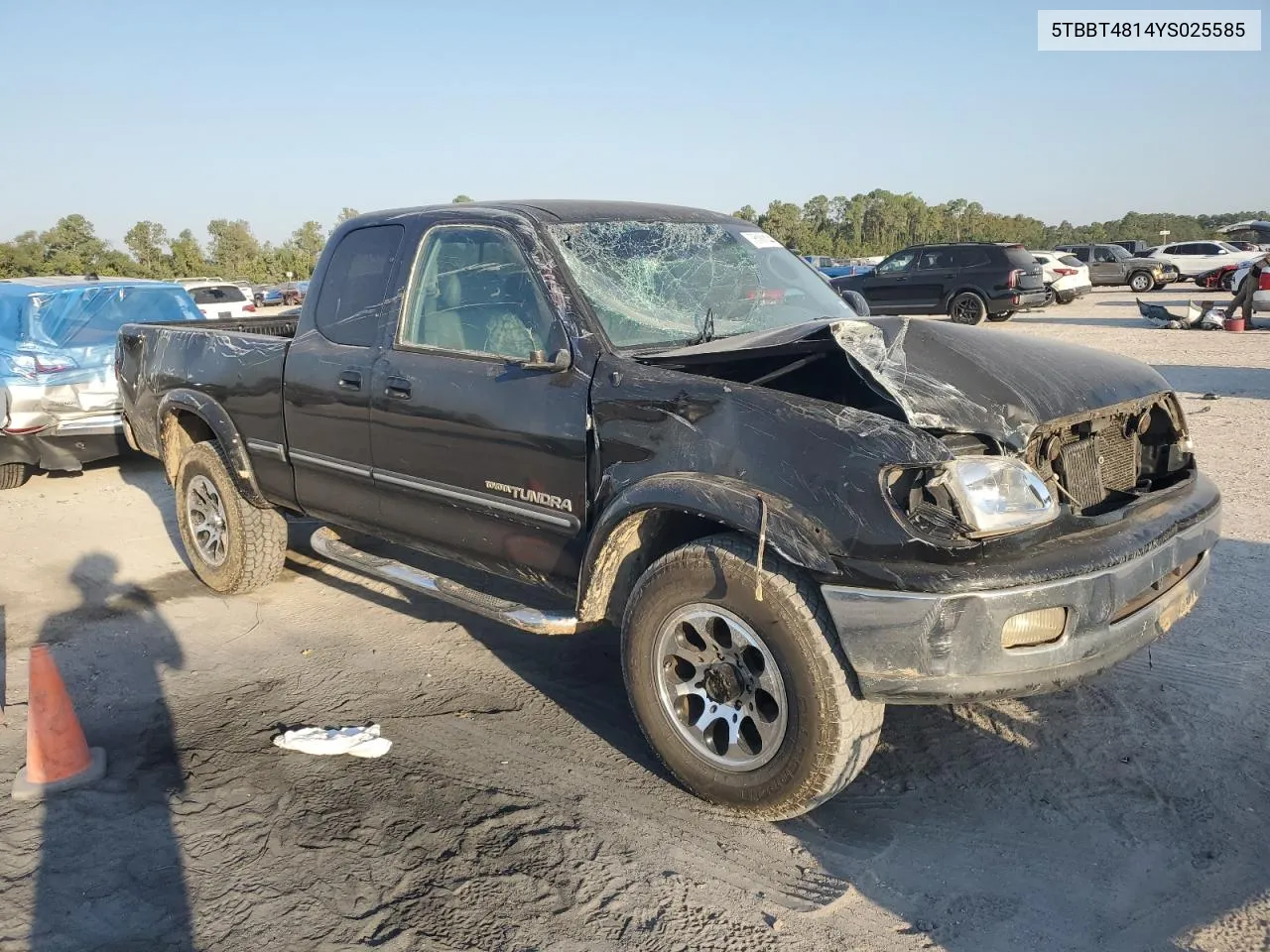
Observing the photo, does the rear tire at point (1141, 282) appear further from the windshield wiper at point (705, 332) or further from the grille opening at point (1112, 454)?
the windshield wiper at point (705, 332)

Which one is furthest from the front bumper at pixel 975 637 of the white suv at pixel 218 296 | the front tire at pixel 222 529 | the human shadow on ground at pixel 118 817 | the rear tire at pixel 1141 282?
the rear tire at pixel 1141 282

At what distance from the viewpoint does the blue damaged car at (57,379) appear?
25.1ft

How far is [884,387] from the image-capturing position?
305 centimetres

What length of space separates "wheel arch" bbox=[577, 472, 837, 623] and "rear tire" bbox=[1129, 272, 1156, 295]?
32292mm

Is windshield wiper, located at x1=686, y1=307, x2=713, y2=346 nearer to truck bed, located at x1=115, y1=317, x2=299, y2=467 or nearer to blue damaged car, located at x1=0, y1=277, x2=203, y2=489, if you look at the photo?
truck bed, located at x1=115, y1=317, x2=299, y2=467

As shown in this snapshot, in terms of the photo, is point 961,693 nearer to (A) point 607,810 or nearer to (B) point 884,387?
(B) point 884,387

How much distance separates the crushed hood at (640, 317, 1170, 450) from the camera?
2.98m

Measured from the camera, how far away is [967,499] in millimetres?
2715

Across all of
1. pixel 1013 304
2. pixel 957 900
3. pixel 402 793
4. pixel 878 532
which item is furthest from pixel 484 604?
pixel 1013 304

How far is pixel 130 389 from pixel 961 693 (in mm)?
5457

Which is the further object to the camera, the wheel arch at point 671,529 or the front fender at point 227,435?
the front fender at point 227,435

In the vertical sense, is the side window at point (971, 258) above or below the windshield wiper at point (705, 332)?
above

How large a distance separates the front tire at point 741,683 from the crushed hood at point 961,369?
2.38 ft

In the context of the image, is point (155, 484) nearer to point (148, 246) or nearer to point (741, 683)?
point (741, 683)
